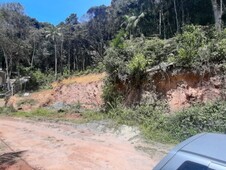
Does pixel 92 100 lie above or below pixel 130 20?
below

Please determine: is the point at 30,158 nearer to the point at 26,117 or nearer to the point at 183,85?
the point at 183,85

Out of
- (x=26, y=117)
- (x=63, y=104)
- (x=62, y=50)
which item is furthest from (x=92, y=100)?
(x=62, y=50)

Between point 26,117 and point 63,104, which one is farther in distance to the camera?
point 63,104

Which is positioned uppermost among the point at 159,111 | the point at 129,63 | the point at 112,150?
the point at 129,63

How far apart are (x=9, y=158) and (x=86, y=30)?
37.1m

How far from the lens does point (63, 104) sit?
2014 cm

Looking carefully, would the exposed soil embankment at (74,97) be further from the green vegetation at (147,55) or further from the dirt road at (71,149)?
the dirt road at (71,149)

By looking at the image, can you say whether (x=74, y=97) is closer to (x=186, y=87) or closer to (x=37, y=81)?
(x=186, y=87)

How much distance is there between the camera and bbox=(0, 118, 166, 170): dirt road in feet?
23.5

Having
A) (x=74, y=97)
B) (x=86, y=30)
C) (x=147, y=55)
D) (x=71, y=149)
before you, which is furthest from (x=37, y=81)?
(x=71, y=149)

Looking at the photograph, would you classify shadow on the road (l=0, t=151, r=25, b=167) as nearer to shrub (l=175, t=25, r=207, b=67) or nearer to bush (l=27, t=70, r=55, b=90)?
shrub (l=175, t=25, r=207, b=67)

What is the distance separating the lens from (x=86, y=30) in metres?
43.4

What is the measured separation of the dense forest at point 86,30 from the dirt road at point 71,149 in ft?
60.1

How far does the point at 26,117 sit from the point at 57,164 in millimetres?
10436
